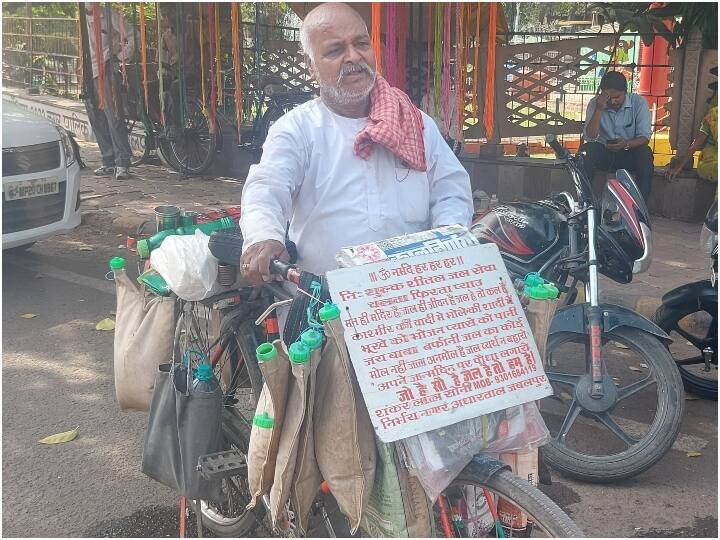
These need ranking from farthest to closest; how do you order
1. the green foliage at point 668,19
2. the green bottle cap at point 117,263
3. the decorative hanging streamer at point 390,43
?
the green foliage at point 668,19
the decorative hanging streamer at point 390,43
the green bottle cap at point 117,263

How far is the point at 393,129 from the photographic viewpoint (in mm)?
2504

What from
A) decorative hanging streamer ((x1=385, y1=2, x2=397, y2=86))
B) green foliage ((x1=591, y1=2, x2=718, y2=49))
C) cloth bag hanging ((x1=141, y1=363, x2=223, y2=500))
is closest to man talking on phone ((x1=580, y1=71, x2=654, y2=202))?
green foliage ((x1=591, y1=2, x2=718, y2=49))

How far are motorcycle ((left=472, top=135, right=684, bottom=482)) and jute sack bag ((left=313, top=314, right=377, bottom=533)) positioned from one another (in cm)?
157

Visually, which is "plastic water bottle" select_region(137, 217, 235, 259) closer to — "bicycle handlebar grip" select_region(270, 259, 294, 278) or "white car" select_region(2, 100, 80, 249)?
"bicycle handlebar grip" select_region(270, 259, 294, 278)

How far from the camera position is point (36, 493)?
3303mm

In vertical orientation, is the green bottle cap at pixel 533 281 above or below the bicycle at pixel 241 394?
above

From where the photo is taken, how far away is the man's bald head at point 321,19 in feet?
8.34

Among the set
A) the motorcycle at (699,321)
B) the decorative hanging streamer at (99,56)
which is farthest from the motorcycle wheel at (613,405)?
the decorative hanging streamer at (99,56)

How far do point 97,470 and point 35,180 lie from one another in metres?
3.35

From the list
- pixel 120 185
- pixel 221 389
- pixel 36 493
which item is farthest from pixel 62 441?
pixel 120 185

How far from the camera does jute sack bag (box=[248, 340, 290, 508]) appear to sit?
1.94 metres

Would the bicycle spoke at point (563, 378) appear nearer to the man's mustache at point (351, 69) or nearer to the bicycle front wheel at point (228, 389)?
the bicycle front wheel at point (228, 389)

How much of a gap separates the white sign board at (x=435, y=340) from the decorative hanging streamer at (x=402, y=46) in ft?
18.4

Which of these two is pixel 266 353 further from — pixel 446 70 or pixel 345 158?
pixel 446 70
